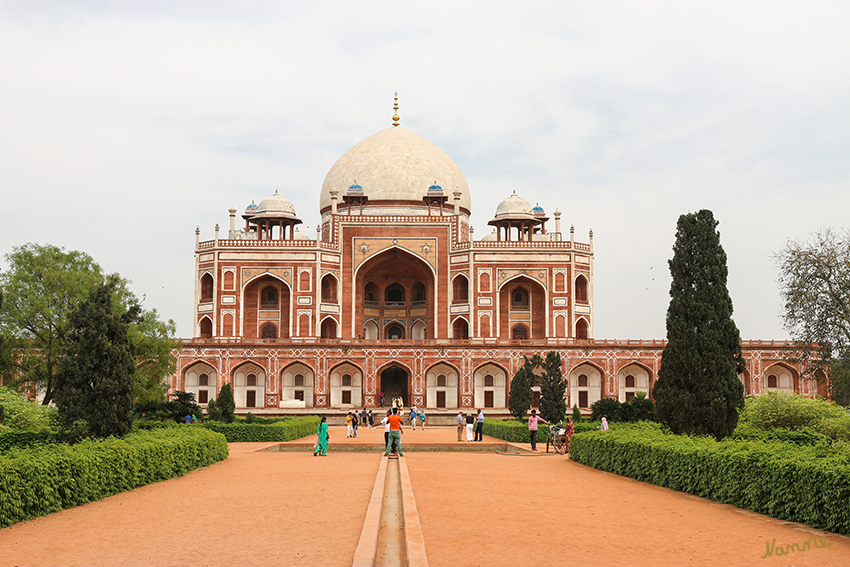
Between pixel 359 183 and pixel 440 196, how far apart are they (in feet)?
16.6

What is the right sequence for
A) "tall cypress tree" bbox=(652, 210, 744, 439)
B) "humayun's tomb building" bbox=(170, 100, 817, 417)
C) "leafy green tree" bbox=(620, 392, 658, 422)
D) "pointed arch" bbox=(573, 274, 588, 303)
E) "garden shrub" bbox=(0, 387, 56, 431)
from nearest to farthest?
"tall cypress tree" bbox=(652, 210, 744, 439) < "garden shrub" bbox=(0, 387, 56, 431) < "leafy green tree" bbox=(620, 392, 658, 422) < "humayun's tomb building" bbox=(170, 100, 817, 417) < "pointed arch" bbox=(573, 274, 588, 303)

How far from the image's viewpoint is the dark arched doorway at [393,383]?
41594mm

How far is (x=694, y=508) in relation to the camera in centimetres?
943

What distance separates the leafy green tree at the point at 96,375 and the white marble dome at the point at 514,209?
32.3m

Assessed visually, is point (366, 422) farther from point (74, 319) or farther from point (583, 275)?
point (74, 319)

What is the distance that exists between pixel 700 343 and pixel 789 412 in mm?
7069

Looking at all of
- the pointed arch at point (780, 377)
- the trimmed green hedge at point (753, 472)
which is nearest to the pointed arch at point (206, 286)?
the pointed arch at point (780, 377)

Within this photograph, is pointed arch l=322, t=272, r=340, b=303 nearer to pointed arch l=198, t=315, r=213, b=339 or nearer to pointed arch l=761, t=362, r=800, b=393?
pointed arch l=198, t=315, r=213, b=339

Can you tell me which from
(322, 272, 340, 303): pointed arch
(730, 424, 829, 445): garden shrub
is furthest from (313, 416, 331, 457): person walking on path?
(322, 272, 340, 303): pointed arch

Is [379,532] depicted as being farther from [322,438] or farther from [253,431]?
[253,431]

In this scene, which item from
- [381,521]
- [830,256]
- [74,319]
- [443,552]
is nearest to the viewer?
[443,552]

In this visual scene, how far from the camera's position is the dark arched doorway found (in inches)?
1638

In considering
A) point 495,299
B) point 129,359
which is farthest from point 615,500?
point 495,299

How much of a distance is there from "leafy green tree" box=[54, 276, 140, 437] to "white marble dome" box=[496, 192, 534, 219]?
106ft
